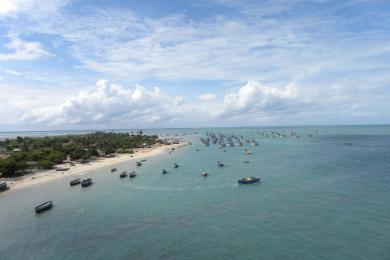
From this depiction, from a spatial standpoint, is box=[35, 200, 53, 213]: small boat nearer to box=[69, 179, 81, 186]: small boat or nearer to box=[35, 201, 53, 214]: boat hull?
box=[35, 201, 53, 214]: boat hull

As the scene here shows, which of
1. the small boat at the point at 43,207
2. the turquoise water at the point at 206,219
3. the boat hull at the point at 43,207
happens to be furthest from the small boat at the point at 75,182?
the boat hull at the point at 43,207

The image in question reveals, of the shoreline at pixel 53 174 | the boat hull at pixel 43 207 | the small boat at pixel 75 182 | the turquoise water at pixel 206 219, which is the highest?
the shoreline at pixel 53 174

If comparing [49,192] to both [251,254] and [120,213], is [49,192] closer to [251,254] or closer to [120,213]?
[120,213]

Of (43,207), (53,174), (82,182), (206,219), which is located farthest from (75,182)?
(206,219)

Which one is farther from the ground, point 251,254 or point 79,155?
point 79,155

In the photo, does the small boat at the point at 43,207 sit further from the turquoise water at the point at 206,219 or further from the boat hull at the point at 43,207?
the turquoise water at the point at 206,219

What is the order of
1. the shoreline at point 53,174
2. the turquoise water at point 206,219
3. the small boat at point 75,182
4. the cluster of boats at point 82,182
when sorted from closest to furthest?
the turquoise water at point 206,219 < the cluster of boats at point 82,182 < the small boat at point 75,182 < the shoreline at point 53,174

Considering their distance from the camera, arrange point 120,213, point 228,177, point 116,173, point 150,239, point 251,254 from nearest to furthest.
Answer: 1. point 251,254
2. point 150,239
3. point 120,213
4. point 228,177
5. point 116,173

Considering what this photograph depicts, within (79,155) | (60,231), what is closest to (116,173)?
(79,155)
